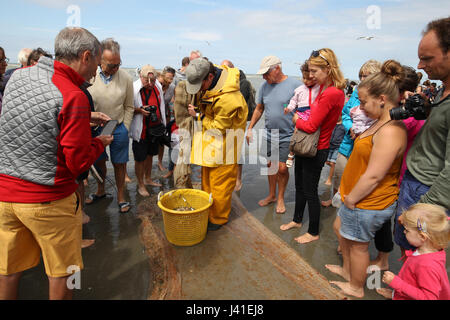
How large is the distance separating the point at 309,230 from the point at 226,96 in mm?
1890

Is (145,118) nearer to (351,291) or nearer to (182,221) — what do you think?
(182,221)

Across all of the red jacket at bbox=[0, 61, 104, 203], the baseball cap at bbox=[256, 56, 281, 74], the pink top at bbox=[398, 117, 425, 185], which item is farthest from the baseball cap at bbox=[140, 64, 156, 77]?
the pink top at bbox=[398, 117, 425, 185]

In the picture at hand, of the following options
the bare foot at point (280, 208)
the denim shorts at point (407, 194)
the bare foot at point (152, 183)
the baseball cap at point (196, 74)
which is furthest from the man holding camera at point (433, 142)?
the bare foot at point (152, 183)

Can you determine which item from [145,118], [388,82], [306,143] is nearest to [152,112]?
[145,118]

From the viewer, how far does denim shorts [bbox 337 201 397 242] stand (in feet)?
6.88

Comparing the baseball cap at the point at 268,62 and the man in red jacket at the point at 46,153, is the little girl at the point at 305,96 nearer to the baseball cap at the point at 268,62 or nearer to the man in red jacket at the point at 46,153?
the baseball cap at the point at 268,62

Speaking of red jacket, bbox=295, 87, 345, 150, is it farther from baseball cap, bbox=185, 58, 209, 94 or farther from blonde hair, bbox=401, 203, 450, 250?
blonde hair, bbox=401, 203, 450, 250

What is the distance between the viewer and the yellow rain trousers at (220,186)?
3.26 metres

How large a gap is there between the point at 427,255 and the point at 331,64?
6.14ft

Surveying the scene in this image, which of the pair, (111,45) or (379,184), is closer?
(379,184)

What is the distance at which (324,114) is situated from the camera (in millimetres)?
2768

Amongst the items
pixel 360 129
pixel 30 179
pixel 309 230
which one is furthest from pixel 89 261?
pixel 360 129

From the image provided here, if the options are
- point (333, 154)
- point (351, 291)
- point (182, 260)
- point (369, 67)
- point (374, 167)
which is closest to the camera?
point (374, 167)

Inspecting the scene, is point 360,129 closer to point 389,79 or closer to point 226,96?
point 389,79
